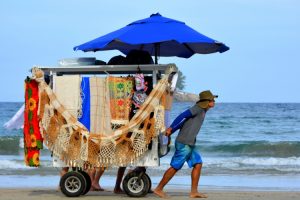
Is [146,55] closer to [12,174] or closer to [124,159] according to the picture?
[124,159]

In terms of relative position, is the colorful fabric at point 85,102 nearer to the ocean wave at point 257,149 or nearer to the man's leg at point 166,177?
the man's leg at point 166,177

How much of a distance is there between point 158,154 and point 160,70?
1030 mm

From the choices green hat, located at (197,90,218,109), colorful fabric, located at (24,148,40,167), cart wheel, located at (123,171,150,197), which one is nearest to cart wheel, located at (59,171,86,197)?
colorful fabric, located at (24,148,40,167)

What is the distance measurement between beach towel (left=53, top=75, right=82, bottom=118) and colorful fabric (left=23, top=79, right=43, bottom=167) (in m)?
0.27

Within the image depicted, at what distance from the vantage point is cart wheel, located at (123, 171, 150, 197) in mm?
9242

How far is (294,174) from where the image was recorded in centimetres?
1550

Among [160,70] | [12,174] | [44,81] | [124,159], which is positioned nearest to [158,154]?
[124,159]

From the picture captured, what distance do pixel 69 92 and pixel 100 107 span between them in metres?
0.43

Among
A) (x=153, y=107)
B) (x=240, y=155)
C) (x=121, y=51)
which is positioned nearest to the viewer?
(x=153, y=107)

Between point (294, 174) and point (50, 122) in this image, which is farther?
point (294, 174)

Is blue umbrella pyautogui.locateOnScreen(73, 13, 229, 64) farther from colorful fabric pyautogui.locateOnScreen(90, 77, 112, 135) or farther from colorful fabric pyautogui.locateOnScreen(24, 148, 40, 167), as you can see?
colorful fabric pyautogui.locateOnScreen(24, 148, 40, 167)

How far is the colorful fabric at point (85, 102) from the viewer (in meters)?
9.12

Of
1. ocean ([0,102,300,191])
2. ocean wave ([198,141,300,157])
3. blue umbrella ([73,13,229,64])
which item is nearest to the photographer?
blue umbrella ([73,13,229,64])

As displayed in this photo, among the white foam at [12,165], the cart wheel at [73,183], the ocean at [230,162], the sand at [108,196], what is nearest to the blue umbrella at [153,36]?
the cart wheel at [73,183]
